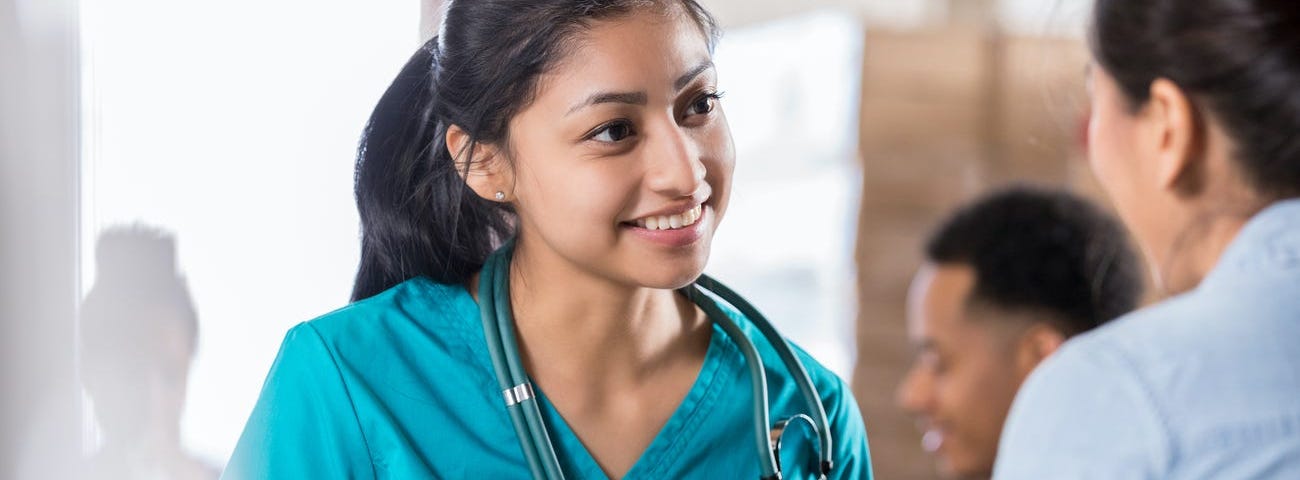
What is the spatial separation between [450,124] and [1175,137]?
558mm

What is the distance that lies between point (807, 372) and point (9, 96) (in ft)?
2.18

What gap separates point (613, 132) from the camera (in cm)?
102

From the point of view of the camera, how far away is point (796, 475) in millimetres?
1121

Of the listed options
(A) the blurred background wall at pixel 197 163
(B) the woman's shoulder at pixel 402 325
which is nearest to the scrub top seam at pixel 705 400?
(B) the woman's shoulder at pixel 402 325

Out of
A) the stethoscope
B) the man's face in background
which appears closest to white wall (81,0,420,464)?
the stethoscope

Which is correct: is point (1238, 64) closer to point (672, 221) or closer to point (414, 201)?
point (672, 221)

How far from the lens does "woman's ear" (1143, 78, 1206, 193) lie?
0.77m

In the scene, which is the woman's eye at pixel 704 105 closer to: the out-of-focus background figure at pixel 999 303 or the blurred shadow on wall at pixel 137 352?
the blurred shadow on wall at pixel 137 352

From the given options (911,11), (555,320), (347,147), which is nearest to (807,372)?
(555,320)

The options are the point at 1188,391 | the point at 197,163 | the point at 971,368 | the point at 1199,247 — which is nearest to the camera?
the point at 1188,391

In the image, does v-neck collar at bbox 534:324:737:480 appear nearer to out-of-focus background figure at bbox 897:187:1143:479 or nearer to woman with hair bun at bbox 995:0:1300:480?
woman with hair bun at bbox 995:0:1300:480

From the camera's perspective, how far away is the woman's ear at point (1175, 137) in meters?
0.77

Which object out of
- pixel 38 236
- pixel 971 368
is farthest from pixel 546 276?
pixel 971 368

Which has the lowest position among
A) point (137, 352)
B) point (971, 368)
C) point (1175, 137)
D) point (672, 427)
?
point (971, 368)
